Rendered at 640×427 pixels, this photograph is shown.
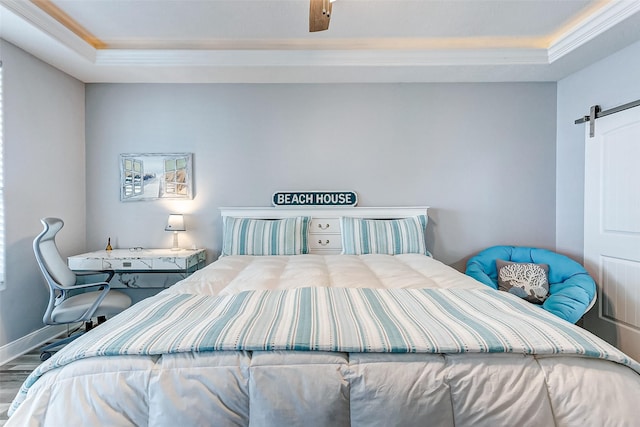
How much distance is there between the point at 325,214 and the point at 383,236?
0.61m

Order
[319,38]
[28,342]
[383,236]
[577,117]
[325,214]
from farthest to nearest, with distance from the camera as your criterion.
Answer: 1. [325,214]
2. [577,117]
3. [383,236]
4. [319,38]
5. [28,342]

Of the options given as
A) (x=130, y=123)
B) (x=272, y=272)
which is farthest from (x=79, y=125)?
(x=272, y=272)

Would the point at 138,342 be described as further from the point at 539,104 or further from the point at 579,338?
the point at 539,104

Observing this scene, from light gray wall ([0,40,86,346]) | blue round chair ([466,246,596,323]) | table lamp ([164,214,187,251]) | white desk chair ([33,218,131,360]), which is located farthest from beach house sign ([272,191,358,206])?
light gray wall ([0,40,86,346])

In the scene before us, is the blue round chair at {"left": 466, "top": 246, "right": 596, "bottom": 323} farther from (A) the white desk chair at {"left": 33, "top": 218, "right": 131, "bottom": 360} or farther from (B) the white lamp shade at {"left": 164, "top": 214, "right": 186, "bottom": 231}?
(A) the white desk chair at {"left": 33, "top": 218, "right": 131, "bottom": 360}

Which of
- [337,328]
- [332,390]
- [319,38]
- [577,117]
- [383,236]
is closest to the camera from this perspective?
[332,390]

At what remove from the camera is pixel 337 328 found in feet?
3.77

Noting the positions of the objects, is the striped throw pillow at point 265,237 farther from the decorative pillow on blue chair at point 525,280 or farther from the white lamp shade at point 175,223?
the decorative pillow on blue chair at point 525,280

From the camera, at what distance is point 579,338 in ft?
3.52

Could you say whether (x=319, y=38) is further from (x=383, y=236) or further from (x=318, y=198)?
(x=383, y=236)

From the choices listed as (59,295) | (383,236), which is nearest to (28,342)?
(59,295)

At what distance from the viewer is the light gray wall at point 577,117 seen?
99.2 inches

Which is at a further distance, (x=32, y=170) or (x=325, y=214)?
(x=325, y=214)

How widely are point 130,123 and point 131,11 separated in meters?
1.16
